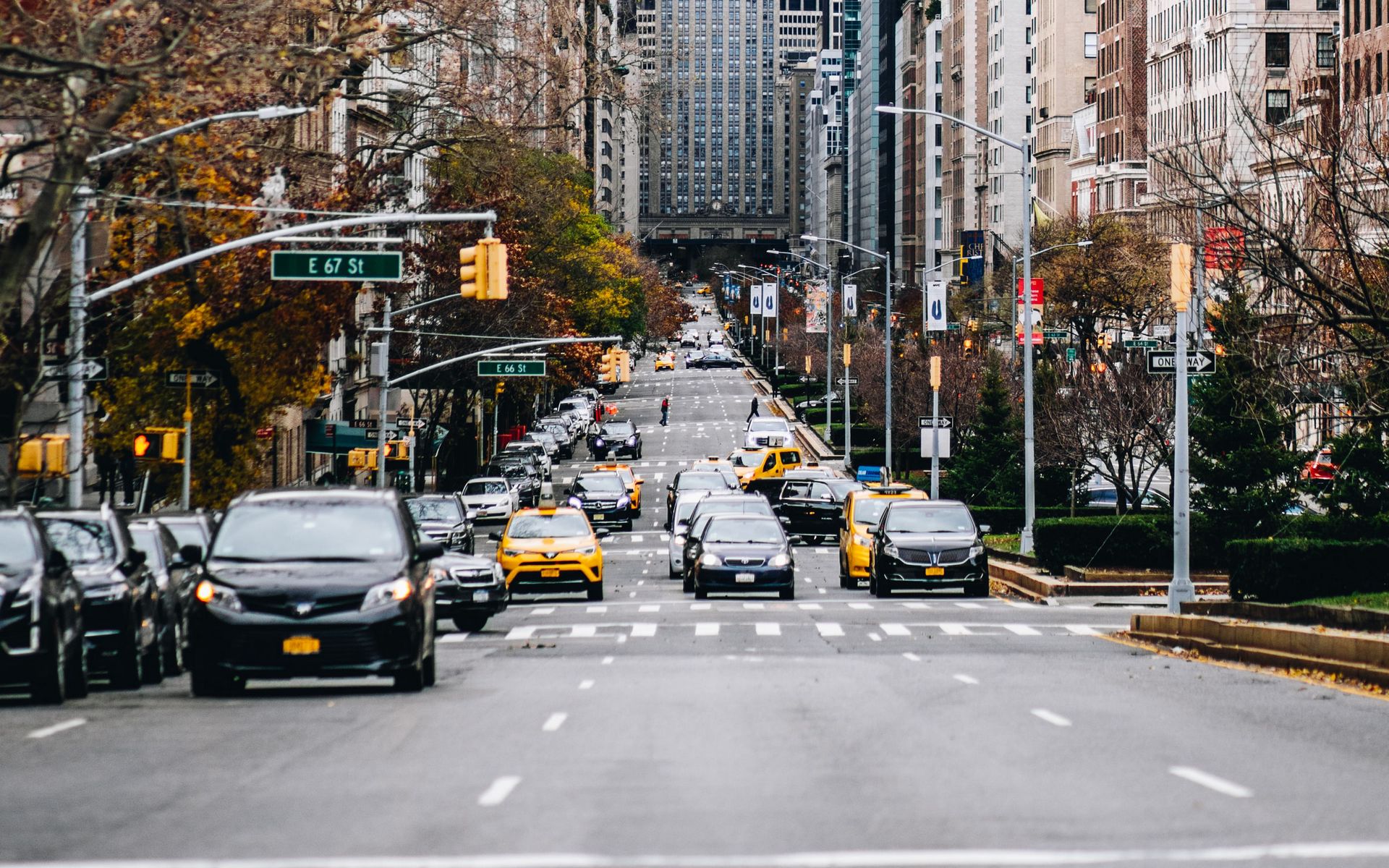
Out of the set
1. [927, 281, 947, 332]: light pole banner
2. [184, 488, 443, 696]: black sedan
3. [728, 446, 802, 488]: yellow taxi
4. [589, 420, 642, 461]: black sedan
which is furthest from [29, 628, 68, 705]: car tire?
[589, 420, 642, 461]: black sedan

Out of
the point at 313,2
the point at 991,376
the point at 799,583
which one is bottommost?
the point at 799,583

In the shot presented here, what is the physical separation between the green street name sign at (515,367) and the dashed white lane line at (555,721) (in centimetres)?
3439

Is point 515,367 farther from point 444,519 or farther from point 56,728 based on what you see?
point 56,728

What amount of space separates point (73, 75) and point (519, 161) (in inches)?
1862

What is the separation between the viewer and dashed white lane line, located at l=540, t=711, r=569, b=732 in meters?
15.1

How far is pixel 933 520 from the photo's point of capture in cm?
3681

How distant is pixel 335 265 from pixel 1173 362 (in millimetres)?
12719

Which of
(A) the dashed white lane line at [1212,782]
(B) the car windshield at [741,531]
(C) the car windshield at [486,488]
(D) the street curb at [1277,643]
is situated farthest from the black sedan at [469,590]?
(C) the car windshield at [486,488]

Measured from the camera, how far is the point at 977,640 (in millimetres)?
27688

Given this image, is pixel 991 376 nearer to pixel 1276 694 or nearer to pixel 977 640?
pixel 977 640

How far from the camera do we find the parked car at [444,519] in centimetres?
4522

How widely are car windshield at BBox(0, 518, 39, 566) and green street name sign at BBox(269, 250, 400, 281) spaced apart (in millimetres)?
11006

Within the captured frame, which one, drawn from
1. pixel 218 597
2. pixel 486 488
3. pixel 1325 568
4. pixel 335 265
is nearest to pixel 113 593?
pixel 218 597

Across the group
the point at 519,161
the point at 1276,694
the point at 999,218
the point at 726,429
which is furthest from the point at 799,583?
the point at 999,218
